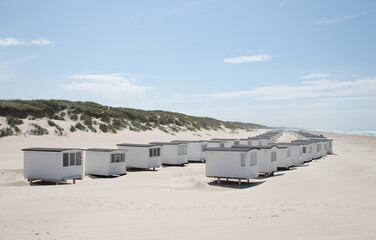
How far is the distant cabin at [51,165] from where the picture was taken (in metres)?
23.0

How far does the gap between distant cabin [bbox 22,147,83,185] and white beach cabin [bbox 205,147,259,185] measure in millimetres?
8898

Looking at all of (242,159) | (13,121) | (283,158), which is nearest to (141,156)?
(242,159)

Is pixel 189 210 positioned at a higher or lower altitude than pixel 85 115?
lower

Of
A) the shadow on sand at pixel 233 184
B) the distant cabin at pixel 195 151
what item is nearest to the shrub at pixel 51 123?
the distant cabin at pixel 195 151

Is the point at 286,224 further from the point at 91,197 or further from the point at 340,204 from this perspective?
the point at 91,197

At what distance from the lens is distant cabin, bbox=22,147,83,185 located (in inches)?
904

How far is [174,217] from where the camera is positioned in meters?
13.6

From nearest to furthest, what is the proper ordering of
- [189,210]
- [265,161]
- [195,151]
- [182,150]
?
[189,210], [265,161], [182,150], [195,151]

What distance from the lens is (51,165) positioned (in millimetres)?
23078

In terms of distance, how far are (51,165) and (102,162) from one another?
4.53 m

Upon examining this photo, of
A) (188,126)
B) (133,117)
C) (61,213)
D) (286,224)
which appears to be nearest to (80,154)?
(61,213)

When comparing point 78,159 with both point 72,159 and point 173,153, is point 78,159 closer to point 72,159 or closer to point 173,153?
point 72,159

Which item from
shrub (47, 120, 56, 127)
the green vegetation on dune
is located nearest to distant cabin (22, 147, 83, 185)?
shrub (47, 120, 56, 127)

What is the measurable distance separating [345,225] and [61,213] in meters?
10.0
